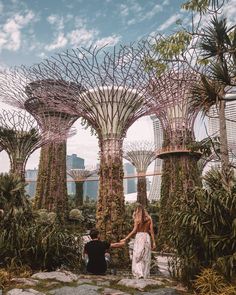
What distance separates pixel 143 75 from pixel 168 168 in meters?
6.00

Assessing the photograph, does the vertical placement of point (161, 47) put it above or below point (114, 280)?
above

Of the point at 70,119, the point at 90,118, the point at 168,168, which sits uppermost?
the point at 70,119

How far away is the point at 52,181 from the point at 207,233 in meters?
14.9

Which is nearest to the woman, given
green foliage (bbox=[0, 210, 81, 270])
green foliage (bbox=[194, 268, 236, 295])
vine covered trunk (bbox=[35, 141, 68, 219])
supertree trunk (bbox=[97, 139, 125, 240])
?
green foliage (bbox=[194, 268, 236, 295])

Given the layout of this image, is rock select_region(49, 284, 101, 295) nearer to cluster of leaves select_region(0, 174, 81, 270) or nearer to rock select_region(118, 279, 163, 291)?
rock select_region(118, 279, 163, 291)

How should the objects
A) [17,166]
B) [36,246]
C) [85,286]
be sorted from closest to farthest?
[85,286] < [36,246] < [17,166]

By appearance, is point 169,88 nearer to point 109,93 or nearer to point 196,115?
point 109,93

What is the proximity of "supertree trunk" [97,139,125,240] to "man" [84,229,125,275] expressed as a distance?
2259 millimetres

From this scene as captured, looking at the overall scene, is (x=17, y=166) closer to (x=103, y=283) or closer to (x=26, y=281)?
(x=26, y=281)

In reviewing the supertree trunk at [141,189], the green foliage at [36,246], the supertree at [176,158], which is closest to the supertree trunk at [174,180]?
the supertree at [176,158]

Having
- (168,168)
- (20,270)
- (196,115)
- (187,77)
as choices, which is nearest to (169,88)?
(187,77)

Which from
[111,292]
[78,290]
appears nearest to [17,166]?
[78,290]

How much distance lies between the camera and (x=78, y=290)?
15.9ft

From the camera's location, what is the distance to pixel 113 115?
9.15 meters
